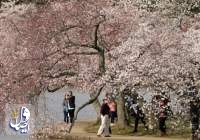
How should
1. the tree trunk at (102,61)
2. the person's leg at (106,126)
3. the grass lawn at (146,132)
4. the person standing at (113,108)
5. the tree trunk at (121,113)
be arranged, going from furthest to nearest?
1. the person standing at (113,108)
2. the tree trunk at (121,113)
3. the grass lawn at (146,132)
4. the person's leg at (106,126)
5. the tree trunk at (102,61)

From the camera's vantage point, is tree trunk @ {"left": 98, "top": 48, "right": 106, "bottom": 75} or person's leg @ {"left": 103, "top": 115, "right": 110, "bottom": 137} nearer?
tree trunk @ {"left": 98, "top": 48, "right": 106, "bottom": 75}

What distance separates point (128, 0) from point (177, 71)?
4494 millimetres

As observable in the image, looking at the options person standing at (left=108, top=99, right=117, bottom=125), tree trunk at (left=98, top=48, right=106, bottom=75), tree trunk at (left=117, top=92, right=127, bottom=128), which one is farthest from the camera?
person standing at (left=108, top=99, right=117, bottom=125)

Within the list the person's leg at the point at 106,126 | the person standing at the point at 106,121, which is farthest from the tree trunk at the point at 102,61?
the person's leg at the point at 106,126

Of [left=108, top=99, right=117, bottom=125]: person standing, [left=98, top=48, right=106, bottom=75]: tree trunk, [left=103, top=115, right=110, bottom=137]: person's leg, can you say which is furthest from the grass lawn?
[left=98, top=48, right=106, bottom=75]: tree trunk

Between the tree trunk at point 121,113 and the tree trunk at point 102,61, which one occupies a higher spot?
the tree trunk at point 102,61

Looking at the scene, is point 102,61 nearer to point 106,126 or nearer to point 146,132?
point 106,126

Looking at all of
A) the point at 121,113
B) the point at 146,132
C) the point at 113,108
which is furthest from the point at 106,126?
the point at 113,108

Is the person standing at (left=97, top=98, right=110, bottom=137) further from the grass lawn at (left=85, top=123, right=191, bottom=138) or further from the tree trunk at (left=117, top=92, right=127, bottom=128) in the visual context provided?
the tree trunk at (left=117, top=92, right=127, bottom=128)

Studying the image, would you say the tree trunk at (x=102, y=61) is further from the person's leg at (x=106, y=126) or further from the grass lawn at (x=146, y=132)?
the grass lawn at (x=146, y=132)

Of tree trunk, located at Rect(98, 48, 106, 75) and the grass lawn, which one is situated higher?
→ tree trunk, located at Rect(98, 48, 106, 75)

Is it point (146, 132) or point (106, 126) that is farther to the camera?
point (146, 132)

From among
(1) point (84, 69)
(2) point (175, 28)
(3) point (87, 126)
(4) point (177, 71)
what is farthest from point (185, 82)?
(3) point (87, 126)

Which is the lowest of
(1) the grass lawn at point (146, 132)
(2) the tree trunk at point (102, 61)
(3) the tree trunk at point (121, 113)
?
(1) the grass lawn at point (146, 132)
